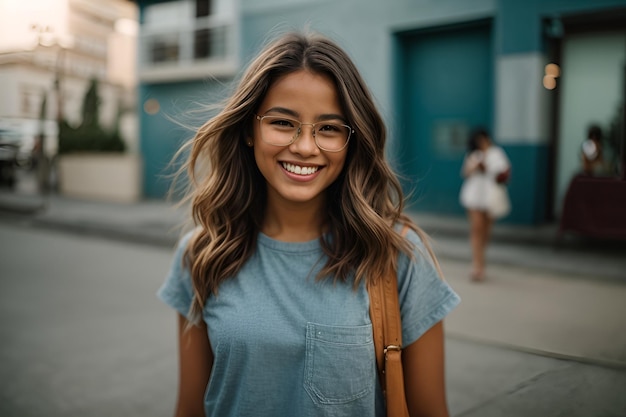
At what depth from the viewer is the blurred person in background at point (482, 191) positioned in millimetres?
6465

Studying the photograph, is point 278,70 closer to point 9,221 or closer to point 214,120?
point 214,120

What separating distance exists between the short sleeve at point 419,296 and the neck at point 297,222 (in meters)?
0.29

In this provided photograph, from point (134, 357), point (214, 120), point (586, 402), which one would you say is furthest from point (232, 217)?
point (134, 357)

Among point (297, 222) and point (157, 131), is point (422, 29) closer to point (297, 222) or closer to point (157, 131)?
point (157, 131)

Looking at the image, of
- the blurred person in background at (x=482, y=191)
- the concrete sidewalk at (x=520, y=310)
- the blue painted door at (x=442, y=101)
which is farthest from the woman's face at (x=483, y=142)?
the blue painted door at (x=442, y=101)

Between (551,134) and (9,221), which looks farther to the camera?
(9,221)

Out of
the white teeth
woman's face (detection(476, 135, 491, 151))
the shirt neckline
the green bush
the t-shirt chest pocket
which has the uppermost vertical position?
the green bush

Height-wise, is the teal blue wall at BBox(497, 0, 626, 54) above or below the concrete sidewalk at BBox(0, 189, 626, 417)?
above

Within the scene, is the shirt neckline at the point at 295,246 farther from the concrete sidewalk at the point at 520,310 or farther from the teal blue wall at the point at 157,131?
the teal blue wall at the point at 157,131

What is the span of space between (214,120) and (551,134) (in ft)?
29.7

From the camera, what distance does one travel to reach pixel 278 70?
Answer: 1.59m

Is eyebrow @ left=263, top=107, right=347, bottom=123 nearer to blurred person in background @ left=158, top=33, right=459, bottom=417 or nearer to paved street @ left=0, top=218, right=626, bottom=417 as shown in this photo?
blurred person in background @ left=158, top=33, right=459, bottom=417

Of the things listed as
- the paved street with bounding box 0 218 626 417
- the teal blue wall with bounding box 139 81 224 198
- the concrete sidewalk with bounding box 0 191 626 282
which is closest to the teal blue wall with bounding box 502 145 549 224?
the concrete sidewalk with bounding box 0 191 626 282

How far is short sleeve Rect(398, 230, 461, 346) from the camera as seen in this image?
1.52 meters
